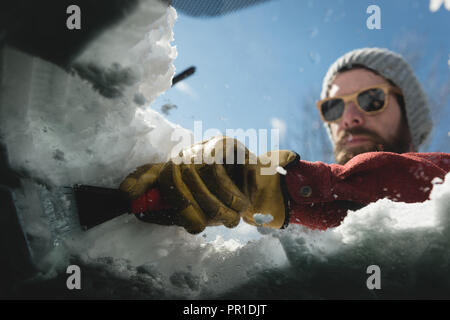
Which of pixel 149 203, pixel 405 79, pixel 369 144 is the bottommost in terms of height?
pixel 149 203

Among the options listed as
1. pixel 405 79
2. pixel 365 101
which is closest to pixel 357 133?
pixel 365 101

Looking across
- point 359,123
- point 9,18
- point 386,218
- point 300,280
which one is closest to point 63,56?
point 9,18

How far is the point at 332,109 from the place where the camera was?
5.74ft

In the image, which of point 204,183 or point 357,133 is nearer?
point 204,183

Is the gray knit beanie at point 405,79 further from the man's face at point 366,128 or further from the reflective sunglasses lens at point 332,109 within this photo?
the reflective sunglasses lens at point 332,109

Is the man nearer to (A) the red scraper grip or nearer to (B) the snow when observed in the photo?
(A) the red scraper grip

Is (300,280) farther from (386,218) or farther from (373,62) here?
(373,62)

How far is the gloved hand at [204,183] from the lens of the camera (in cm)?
78

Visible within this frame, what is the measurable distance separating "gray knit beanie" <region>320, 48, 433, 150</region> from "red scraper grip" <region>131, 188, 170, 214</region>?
174 centimetres

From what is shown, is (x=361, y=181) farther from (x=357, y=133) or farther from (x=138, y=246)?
(x=138, y=246)

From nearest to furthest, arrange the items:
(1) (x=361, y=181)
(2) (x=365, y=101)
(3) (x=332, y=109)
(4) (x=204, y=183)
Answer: (4) (x=204, y=183) → (1) (x=361, y=181) → (2) (x=365, y=101) → (3) (x=332, y=109)

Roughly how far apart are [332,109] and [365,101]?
0.68ft

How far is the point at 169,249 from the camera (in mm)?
831

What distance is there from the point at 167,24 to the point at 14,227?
73 centimetres
